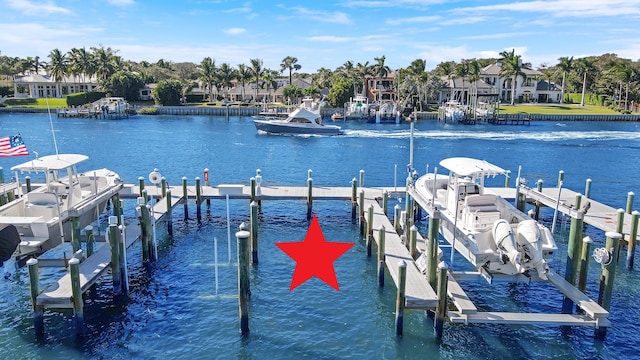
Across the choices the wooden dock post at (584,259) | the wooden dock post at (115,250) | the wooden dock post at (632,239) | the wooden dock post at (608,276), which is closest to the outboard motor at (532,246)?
the wooden dock post at (584,259)

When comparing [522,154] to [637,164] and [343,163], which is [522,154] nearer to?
[637,164]

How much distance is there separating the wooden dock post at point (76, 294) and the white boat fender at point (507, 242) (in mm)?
15243

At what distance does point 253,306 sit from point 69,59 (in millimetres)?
120418

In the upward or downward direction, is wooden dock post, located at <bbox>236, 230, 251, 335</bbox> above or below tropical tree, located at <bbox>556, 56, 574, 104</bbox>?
below

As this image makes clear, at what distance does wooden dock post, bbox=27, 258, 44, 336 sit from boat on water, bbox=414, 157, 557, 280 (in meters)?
15.7

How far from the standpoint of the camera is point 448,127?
94.8 m

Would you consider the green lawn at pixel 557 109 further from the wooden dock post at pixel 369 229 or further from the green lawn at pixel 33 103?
the green lawn at pixel 33 103

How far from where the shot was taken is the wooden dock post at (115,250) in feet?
64.7

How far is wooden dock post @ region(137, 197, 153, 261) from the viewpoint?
23283 millimetres

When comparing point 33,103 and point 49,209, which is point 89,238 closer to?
point 49,209

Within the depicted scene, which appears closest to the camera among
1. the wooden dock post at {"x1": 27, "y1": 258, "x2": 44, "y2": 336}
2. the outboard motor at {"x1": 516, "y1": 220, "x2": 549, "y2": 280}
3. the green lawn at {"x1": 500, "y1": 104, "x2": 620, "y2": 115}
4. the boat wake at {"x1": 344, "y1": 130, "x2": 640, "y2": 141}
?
the wooden dock post at {"x1": 27, "y1": 258, "x2": 44, "y2": 336}

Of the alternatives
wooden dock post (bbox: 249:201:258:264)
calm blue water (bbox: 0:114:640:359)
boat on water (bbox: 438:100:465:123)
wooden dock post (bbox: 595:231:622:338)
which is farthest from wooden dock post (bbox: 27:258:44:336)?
boat on water (bbox: 438:100:465:123)

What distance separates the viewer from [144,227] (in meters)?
23.6

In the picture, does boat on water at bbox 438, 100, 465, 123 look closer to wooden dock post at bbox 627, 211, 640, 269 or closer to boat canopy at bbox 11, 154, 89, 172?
wooden dock post at bbox 627, 211, 640, 269
